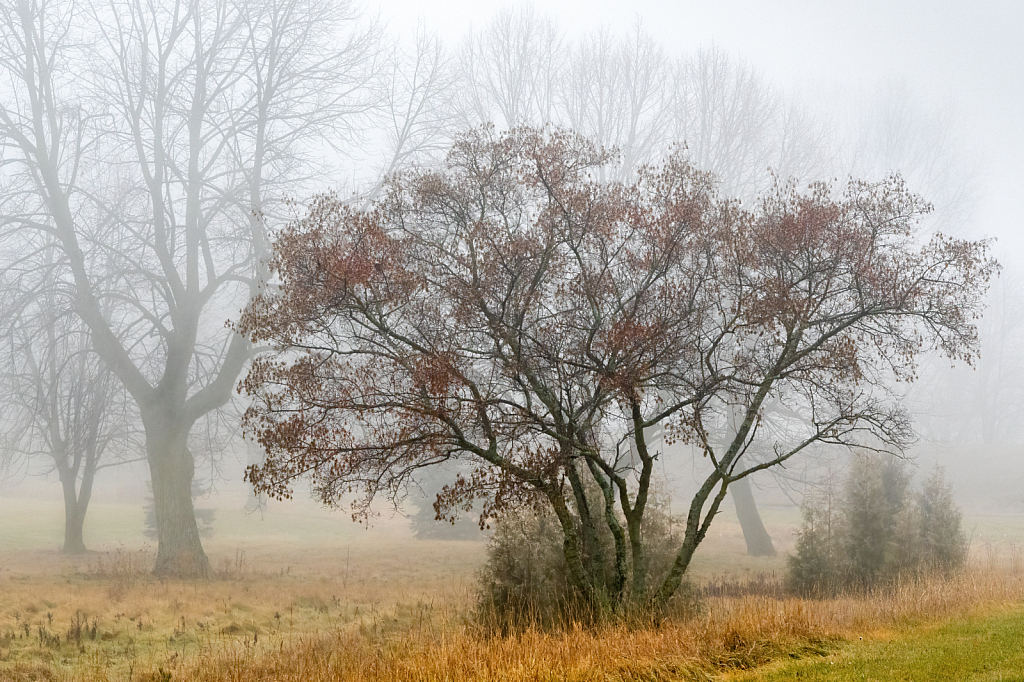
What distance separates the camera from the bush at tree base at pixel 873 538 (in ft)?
49.3

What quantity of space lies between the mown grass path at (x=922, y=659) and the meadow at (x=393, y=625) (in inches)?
2.8

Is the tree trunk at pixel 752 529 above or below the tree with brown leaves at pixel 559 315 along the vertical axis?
below

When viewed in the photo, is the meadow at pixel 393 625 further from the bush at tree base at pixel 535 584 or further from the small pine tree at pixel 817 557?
the small pine tree at pixel 817 557

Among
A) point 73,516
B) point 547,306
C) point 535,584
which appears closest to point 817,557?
point 535,584

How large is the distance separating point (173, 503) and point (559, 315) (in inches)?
469

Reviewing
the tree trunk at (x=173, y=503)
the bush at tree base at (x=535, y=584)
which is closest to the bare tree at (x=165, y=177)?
the tree trunk at (x=173, y=503)

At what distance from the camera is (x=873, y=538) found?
15.2 metres

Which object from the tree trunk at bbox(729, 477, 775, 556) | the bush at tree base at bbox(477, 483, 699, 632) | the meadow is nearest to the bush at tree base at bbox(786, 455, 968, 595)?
the meadow

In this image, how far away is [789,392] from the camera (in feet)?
78.6

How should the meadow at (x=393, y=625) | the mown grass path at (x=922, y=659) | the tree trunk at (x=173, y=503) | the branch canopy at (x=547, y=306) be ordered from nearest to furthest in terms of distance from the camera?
the mown grass path at (x=922, y=659), the meadow at (x=393, y=625), the branch canopy at (x=547, y=306), the tree trunk at (x=173, y=503)

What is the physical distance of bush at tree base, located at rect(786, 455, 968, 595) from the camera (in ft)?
49.3

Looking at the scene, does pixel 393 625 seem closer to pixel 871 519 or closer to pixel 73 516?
pixel 871 519

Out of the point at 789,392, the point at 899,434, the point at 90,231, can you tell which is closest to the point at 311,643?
the point at 899,434

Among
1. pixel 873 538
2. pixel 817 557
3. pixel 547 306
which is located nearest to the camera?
pixel 547 306
